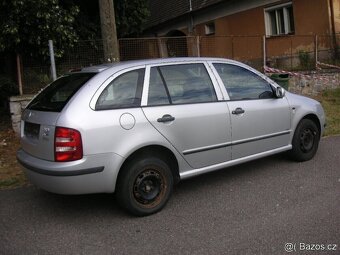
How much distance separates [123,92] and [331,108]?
8.48m

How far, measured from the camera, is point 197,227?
4438 millimetres

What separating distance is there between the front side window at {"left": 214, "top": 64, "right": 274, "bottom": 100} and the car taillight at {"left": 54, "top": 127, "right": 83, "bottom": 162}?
2.06 metres

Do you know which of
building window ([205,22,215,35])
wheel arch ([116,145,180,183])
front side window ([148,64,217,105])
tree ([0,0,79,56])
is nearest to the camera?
wheel arch ([116,145,180,183])

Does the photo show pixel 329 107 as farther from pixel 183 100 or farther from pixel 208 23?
pixel 208 23

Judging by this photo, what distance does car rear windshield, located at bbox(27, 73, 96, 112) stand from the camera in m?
4.69

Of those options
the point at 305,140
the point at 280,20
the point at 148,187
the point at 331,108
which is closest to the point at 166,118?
the point at 148,187

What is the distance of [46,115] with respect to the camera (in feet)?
15.3

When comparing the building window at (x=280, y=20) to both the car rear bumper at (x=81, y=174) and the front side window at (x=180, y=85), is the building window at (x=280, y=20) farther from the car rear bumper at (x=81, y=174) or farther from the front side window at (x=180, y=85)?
the car rear bumper at (x=81, y=174)

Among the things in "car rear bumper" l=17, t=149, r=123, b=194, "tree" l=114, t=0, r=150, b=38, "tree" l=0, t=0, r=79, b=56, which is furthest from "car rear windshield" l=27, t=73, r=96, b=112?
"tree" l=114, t=0, r=150, b=38

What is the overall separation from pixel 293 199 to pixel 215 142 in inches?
41.7

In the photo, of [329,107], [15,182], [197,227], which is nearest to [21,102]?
[15,182]

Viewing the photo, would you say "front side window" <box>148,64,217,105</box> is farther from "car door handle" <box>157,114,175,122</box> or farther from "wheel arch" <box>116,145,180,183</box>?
"wheel arch" <box>116,145,180,183</box>

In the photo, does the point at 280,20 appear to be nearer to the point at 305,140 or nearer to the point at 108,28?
the point at 108,28

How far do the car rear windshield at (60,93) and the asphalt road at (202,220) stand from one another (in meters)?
1.15
